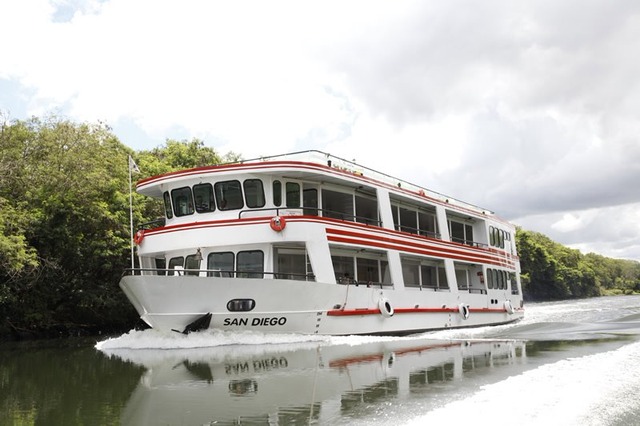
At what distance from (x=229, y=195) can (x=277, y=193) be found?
1521mm

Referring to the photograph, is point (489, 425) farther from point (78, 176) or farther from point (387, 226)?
point (78, 176)

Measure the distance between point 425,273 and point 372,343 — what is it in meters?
9.07

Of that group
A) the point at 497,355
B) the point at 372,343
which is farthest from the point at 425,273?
the point at 497,355

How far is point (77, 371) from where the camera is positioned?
13.5 m

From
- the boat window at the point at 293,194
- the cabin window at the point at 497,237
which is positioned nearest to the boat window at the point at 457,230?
the cabin window at the point at 497,237

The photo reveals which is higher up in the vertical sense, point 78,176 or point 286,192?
point 78,176

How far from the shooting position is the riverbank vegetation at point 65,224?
23984 mm

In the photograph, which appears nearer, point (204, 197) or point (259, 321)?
point (259, 321)

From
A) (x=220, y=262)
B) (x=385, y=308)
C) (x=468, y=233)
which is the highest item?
(x=468, y=233)

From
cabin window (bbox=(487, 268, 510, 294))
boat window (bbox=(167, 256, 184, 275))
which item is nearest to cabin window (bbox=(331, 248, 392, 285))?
boat window (bbox=(167, 256, 184, 275))

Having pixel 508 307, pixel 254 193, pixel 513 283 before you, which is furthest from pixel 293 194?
pixel 513 283

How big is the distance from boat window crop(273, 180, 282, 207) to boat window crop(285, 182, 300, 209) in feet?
1.21

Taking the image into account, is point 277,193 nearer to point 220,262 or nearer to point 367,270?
point 220,262

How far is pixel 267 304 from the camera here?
15945 mm
